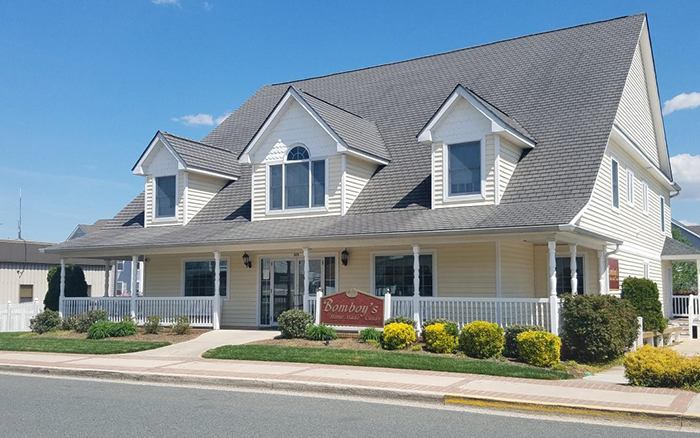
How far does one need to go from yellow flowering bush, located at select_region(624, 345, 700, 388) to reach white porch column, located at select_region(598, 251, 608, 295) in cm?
798

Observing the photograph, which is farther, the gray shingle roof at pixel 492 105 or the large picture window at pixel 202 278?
the large picture window at pixel 202 278

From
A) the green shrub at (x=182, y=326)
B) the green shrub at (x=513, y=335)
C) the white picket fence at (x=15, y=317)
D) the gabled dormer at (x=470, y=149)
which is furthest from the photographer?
the white picket fence at (x=15, y=317)

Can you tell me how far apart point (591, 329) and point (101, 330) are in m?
14.2

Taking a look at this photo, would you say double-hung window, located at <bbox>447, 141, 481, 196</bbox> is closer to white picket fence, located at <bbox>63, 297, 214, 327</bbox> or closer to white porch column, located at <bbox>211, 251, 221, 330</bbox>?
white porch column, located at <bbox>211, 251, 221, 330</bbox>

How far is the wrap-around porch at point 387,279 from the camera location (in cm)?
1798

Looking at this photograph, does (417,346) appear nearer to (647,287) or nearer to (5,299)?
(647,287)

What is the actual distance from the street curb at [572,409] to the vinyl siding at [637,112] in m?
13.1

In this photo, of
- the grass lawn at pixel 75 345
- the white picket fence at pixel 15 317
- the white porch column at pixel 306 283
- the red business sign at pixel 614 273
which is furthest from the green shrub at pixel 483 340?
the white picket fence at pixel 15 317

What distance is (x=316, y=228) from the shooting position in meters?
20.7

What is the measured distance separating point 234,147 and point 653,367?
63.7 feet

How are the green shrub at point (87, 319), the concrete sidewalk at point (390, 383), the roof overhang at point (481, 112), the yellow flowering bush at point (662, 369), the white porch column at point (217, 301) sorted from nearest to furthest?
the concrete sidewalk at point (390, 383) → the yellow flowering bush at point (662, 369) → the roof overhang at point (481, 112) → the white porch column at point (217, 301) → the green shrub at point (87, 319)

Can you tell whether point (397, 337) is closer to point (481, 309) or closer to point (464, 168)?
point (481, 309)

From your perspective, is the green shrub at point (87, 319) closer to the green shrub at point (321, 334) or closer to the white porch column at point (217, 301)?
the white porch column at point (217, 301)

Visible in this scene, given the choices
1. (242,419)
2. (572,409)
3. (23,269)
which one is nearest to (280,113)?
(242,419)
